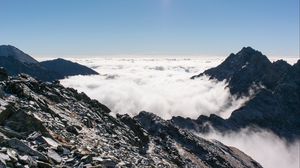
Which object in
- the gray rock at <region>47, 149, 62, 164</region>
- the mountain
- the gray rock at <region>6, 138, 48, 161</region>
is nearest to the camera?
the gray rock at <region>6, 138, 48, 161</region>

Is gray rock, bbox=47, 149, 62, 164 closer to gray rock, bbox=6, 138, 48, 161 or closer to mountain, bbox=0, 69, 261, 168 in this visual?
mountain, bbox=0, 69, 261, 168

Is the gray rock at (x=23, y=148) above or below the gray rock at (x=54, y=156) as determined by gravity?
above

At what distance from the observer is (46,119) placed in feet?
172

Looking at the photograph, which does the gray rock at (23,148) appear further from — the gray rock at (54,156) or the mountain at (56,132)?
the gray rock at (54,156)

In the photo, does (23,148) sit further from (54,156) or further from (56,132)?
(56,132)

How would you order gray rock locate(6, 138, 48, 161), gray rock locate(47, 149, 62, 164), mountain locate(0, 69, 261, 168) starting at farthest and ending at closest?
gray rock locate(47, 149, 62, 164), mountain locate(0, 69, 261, 168), gray rock locate(6, 138, 48, 161)

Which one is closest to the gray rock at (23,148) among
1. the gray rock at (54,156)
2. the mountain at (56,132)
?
the mountain at (56,132)

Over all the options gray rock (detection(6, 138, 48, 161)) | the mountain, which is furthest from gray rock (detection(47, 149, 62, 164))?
gray rock (detection(6, 138, 48, 161))

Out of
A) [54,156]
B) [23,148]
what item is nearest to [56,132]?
[54,156]

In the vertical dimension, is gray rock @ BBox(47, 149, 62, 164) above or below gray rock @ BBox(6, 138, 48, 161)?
below

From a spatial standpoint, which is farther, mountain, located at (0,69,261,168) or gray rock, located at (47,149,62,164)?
gray rock, located at (47,149,62,164)

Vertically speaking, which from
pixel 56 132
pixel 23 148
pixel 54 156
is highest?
pixel 23 148

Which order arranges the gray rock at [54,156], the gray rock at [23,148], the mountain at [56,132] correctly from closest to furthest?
the gray rock at [23,148]
the mountain at [56,132]
the gray rock at [54,156]

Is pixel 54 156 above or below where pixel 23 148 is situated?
below
